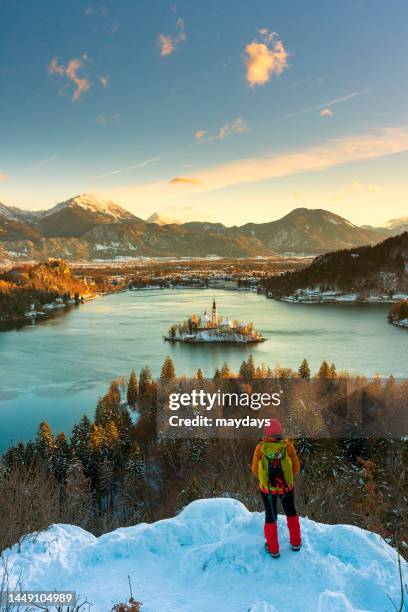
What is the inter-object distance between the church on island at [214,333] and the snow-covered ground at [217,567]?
45439 mm

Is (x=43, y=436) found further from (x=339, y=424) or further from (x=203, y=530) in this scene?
(x=203, y=530)

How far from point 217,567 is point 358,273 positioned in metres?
102

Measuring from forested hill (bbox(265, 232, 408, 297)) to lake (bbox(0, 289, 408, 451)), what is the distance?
2140cm

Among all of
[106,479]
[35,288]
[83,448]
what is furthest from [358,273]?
[106,479]

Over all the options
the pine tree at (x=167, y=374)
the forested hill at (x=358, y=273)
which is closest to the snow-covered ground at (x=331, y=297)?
the forested hill at (x=358, y=273)

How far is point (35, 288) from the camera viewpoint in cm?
8819

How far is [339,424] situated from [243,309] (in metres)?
57.9


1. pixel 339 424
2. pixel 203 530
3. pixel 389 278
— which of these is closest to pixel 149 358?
pixel 339 424

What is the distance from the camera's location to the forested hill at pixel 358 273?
95.4 meters

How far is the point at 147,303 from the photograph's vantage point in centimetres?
8731

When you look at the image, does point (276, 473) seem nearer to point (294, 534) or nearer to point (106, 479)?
point (294, 534)

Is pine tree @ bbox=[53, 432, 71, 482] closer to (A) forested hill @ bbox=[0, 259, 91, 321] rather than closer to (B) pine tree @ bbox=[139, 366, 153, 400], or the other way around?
(B) pine tree @ bbox=[139, 366, 153, 400]

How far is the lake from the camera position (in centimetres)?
2856

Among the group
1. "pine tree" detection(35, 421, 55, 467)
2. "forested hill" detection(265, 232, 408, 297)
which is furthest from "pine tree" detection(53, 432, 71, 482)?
"forested hill" detection(265, 232, 408, 297)
